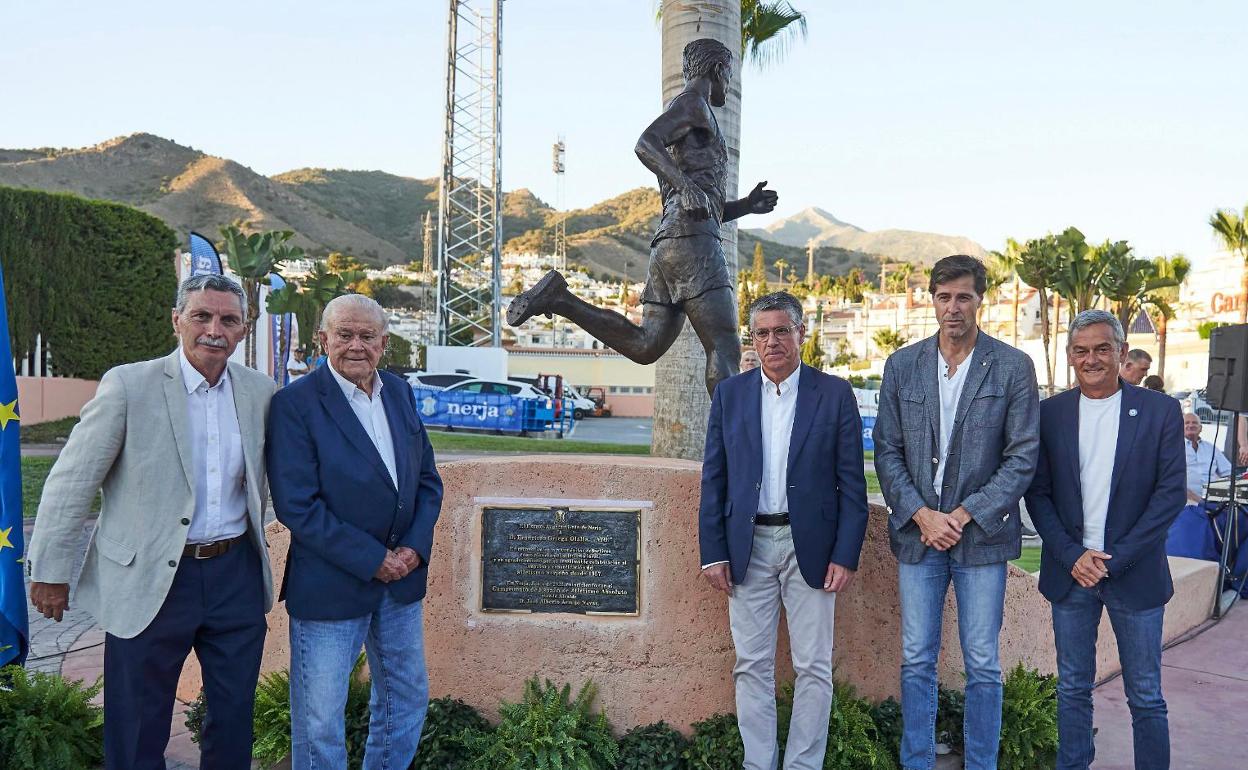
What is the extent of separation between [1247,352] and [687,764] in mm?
5544

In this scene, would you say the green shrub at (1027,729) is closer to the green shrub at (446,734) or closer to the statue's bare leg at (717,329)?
the statue's bare leg at (717,329)

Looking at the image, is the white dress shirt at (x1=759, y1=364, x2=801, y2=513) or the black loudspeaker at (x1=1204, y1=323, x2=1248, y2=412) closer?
the white dress shirt at (x1=759, y1=364, x2=801, y2=513)

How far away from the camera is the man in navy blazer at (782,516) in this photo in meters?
3.16

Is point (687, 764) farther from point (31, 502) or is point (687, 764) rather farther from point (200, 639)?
point (31, 502)

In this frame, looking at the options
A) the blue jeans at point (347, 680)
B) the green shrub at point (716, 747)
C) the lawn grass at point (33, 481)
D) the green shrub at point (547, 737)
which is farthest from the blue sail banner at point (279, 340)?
the blue jeans at point (347, 680)

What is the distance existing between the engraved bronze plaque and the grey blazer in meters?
1.16

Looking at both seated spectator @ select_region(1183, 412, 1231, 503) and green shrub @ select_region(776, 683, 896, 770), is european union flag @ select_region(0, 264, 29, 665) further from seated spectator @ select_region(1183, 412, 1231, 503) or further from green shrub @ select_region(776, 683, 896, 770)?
seated spectator @ select_region(1183, 412, 1231, 503)

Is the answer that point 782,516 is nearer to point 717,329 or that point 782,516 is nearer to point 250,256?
point 717,329

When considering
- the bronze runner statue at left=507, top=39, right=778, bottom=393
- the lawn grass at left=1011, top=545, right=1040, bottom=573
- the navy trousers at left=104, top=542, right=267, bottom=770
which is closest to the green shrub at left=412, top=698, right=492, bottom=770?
the navy trousers at left=104, top=542, right=267, bottom=770

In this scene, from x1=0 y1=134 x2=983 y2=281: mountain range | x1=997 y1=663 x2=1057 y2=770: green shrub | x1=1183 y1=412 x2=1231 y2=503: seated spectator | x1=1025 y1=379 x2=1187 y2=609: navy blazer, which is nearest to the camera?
x1=1025 y1=379 x2=1187 y2=609: navy blazer

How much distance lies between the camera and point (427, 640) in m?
3.99

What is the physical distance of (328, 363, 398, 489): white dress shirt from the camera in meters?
2.91

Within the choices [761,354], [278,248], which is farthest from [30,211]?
[761,354]

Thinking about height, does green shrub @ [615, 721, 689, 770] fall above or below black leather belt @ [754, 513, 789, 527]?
below
